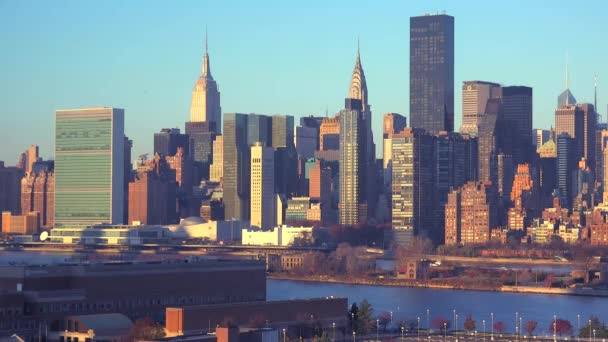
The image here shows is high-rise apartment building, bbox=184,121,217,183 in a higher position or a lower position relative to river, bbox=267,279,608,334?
higher

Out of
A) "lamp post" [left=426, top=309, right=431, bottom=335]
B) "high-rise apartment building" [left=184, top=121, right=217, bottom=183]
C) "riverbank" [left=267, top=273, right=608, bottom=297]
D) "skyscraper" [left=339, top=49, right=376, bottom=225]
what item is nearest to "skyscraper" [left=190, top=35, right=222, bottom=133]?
"high-rise apartment building" [left=184, top=121, right=217, bottom=183]

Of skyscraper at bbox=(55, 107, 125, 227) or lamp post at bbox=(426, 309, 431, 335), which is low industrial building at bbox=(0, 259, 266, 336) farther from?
skyscraper at bbox=(55, 107, 125, 227)

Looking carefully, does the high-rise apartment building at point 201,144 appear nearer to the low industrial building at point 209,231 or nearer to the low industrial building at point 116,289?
the low industrial building at point 209,231

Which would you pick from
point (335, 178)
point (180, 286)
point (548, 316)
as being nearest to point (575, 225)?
point (335, 178)

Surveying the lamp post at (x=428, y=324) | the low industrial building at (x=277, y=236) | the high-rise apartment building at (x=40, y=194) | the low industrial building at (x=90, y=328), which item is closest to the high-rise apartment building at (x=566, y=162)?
the low industrial building at (x=277, y=236)

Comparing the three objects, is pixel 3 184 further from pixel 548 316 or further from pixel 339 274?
pixel 548 316

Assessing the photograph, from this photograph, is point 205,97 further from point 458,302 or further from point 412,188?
point 458,302
